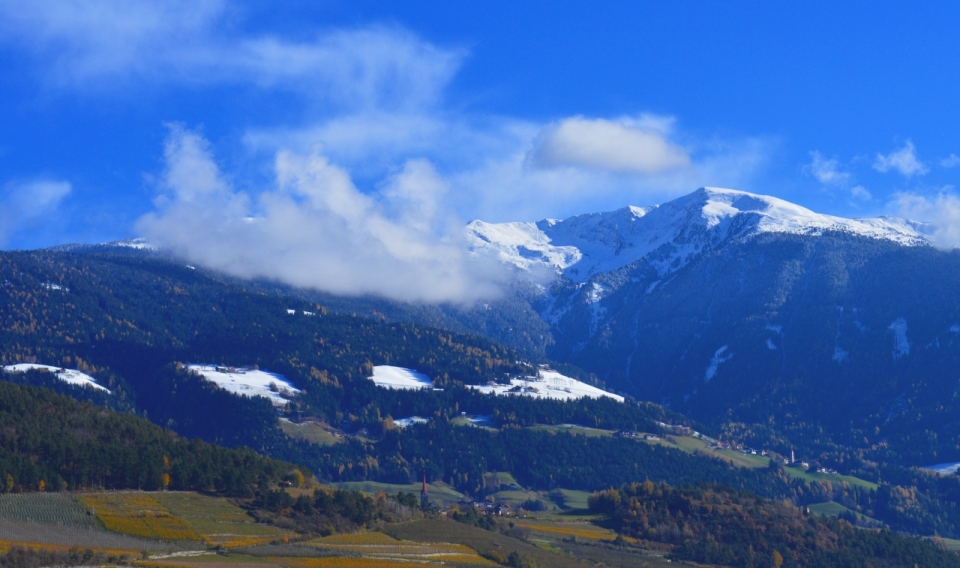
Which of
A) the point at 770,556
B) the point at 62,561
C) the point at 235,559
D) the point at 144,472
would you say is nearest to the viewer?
the point at 62,561

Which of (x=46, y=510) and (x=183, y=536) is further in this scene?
(x=46, y=510)

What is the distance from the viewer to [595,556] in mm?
177625

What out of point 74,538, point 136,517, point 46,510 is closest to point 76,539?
point 74,538

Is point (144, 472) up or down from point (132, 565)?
up

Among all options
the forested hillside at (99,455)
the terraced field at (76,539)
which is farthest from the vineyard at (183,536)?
the forested hillside at (99,455)

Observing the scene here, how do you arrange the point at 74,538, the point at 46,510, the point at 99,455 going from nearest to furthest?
the point at 74,538 → the point at 46,510 → the point at 99,455

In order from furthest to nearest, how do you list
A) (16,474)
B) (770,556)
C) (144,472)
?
(770,556), (144,472), (16,474)

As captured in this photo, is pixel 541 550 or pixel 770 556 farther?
pixel 770 556

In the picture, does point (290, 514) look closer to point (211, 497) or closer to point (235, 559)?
point (211, 497)

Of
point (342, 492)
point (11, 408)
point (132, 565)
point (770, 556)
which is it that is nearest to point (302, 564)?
point (132, 565)

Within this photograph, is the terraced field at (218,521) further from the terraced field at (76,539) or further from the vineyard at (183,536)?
the terraced field at (76,539)

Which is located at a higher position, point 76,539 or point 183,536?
point 183,536

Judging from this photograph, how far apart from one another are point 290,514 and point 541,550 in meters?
33.6

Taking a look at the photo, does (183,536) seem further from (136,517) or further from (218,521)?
(218,521)
